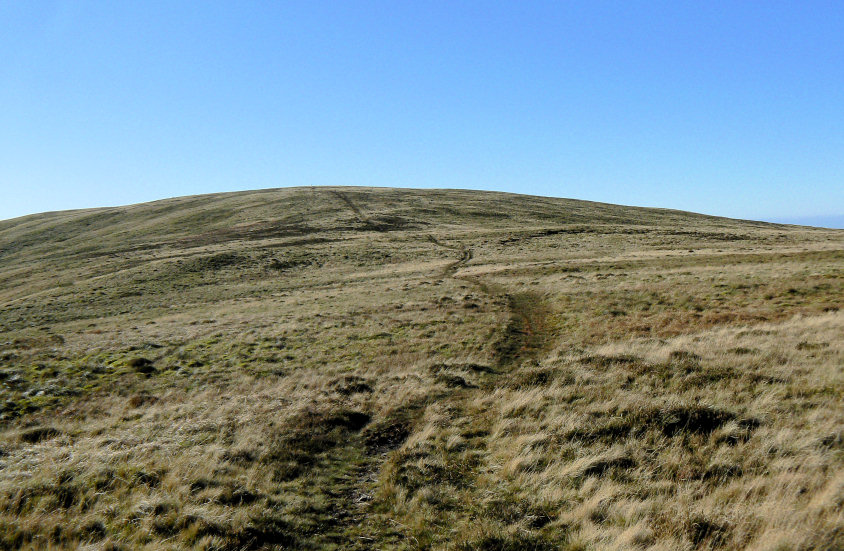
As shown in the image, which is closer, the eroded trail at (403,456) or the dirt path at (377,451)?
the dirt path at (377,451)

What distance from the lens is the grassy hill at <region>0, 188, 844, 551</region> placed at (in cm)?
639

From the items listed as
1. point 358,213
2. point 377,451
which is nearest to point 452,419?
point 377,451

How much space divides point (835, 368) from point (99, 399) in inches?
842

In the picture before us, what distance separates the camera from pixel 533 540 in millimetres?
6078

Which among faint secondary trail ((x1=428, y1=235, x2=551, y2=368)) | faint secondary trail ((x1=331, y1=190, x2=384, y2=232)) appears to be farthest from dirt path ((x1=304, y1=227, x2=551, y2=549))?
faint secondary trail ((x1=331, y1=190, x2=384, y2=232))

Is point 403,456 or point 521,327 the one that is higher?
point 521,327

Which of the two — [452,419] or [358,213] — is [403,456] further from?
[358,213]

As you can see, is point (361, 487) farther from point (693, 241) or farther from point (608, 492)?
point (693, 241)

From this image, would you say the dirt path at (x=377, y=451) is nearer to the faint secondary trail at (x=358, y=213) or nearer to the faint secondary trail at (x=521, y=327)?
the faint secondary trail at (x=521, y=327)

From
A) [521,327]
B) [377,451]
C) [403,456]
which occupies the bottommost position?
[377,451]

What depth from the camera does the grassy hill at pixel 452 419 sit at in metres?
6.39

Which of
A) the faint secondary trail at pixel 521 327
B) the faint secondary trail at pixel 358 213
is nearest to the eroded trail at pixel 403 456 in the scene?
the faint secondary trail at pixel 521 327

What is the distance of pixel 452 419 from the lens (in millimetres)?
10984

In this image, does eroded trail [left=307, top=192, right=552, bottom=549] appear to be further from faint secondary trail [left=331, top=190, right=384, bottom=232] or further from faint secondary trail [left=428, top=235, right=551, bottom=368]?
faint secondary trail [left=331, top=190, right=384, bottom=232]
